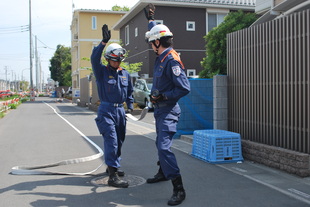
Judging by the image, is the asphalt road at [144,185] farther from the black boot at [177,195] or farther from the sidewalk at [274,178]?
the black boot at [177,195]

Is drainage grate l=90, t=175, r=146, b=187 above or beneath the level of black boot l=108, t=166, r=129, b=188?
beneath

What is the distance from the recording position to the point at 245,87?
795cm

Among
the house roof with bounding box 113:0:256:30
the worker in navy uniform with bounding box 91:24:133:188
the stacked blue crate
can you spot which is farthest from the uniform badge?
the house roof with bounding box 113:0:256:30

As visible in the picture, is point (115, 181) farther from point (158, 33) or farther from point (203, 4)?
point (203, 4)

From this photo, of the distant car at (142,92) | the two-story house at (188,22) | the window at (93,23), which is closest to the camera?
the distant car at (142,92)

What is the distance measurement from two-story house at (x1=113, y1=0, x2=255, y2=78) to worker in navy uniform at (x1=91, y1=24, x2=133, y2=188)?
2012 centimetres

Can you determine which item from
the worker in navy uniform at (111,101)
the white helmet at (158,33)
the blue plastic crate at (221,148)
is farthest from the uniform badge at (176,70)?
the blue plastic crate at (221,148)

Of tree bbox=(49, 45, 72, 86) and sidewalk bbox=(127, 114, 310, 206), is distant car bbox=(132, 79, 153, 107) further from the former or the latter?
tree bbox=(49, 45, 72, 86)

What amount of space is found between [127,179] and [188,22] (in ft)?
73.7

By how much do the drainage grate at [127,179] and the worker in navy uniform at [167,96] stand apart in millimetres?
902

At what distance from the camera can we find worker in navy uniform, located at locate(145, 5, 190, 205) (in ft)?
15.8

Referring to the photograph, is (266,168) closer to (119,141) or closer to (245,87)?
(245,87)

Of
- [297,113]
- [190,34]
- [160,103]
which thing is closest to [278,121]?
[297,113]

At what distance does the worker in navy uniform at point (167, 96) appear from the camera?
4824mm
